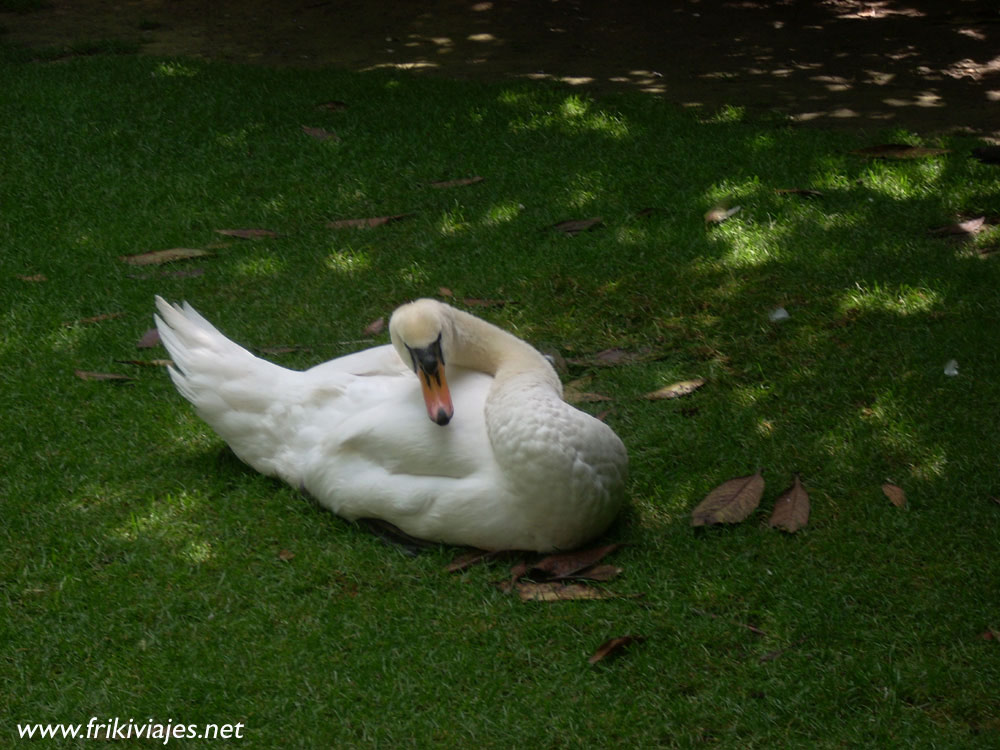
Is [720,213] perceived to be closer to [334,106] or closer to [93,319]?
[334,106]

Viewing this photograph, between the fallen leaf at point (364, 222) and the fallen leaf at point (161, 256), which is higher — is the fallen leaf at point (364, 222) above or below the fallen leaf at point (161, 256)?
below

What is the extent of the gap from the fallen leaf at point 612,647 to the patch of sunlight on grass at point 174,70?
662cm

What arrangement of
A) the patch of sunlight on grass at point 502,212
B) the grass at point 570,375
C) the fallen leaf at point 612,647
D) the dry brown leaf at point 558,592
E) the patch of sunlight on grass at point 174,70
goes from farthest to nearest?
the patch of sunlight on grass at point 174,70, the patch of sunlight on grass at point 502,212, the dry brown leaf at point 558,592, the fallen leaf at point 612,647, the grass at point 570,375

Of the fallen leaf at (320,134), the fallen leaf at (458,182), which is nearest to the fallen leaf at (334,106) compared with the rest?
the fallen leaf at (320,134)

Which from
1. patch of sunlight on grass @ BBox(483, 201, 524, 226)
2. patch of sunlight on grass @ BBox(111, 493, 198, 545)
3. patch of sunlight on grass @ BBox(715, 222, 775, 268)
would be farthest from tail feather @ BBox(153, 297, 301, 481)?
patch of sunlight on grass @ BBox(715, 222, 775, 268)

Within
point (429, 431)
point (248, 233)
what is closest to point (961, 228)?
point (429, 431)

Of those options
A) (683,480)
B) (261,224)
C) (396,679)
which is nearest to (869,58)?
(261,224)

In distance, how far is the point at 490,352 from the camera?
4.07 meters

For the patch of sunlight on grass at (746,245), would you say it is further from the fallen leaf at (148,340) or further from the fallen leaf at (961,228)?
the fallen leaf at (148,340)

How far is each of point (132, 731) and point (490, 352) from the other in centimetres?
173

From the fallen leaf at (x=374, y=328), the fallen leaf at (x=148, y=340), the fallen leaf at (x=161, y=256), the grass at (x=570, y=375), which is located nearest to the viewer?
the grass at (x=570, y=375)

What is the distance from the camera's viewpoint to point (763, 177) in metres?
6.56

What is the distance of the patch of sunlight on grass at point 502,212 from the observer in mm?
6270

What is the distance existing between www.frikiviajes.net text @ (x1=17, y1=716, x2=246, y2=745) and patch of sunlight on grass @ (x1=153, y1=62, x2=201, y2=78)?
254 inches
